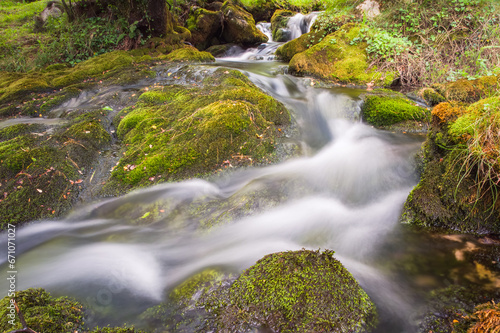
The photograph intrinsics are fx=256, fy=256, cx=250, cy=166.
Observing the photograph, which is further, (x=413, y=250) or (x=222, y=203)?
(x=222, y=203)

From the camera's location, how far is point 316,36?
9.38 m

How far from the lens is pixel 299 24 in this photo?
14023 millimetres

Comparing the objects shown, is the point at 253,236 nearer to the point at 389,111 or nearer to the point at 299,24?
the point at 389,111

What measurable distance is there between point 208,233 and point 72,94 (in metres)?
5.62

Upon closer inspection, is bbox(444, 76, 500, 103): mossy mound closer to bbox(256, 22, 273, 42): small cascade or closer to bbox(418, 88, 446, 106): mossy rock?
bbox(418, 88, 446, 106): mossy rock

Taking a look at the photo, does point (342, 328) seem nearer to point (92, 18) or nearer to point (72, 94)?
point (72, 94)

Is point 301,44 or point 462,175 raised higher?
point 301,44

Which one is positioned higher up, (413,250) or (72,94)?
(72,94)

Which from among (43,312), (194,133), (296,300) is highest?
(194,133)

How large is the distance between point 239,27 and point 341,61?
804cm

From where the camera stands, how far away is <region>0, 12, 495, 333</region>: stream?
8.28 ft

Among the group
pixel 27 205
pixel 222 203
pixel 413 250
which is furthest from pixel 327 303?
pixel 27 205

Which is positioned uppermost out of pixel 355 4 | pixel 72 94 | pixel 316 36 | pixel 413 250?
pixel 355 4

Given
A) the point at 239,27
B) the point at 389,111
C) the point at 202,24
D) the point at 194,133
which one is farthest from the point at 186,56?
the point at 389,111
